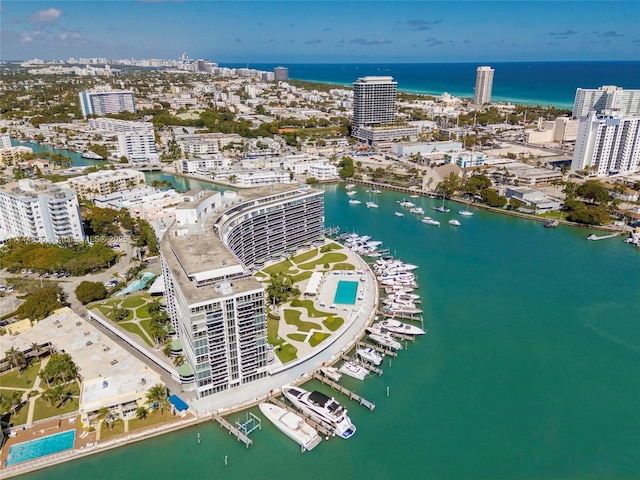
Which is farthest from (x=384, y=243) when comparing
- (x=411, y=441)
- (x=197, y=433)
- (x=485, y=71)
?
(x=485, y=71)

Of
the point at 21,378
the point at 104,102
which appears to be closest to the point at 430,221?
the point at 21,378

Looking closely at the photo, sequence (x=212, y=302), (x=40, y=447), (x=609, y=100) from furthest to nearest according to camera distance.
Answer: (x=609, y=100), (x=212, y=302), (x=40, y=447)

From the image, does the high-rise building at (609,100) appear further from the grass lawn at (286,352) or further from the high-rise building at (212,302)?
→ the grass lawn at (286,352)

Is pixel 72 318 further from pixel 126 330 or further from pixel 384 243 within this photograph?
pixel 384 243

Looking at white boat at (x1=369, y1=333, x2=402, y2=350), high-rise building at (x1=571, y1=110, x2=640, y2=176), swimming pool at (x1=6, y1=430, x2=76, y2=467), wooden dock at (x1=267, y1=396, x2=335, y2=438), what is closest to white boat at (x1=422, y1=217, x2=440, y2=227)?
white boat at (x1=369, y1=333, x2=402, y2=350)

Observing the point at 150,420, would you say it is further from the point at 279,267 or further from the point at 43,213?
the point at 43,213

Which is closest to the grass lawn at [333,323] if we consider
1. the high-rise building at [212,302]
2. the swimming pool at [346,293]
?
the swimming pool at [346,293]
